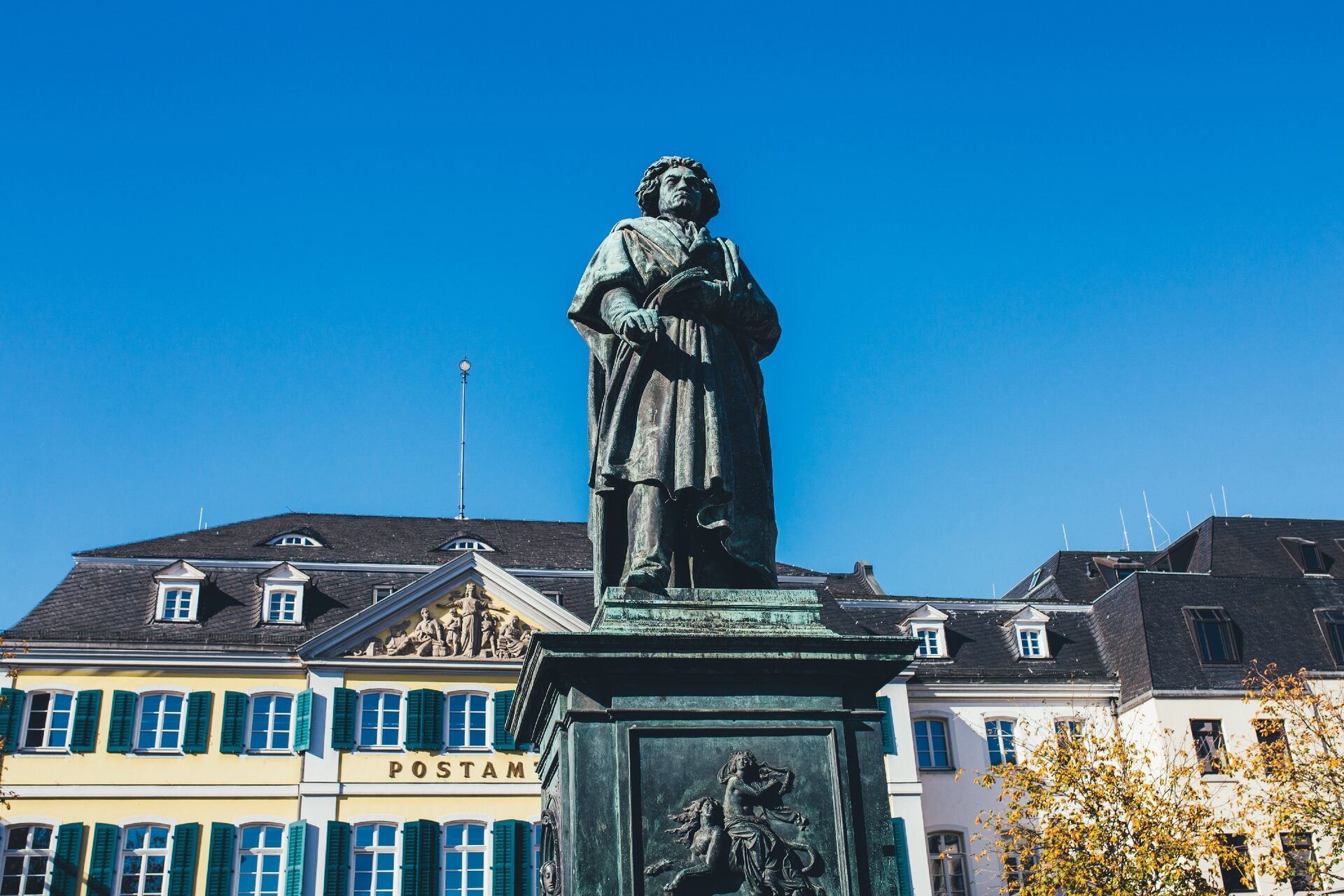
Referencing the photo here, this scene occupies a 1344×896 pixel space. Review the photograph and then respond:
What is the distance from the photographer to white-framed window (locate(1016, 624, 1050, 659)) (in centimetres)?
3772

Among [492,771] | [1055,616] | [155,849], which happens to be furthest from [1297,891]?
[155,849]

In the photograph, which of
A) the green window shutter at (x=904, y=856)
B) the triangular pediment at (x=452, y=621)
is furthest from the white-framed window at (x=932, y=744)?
the triangular pediment at (x=452, y=621)

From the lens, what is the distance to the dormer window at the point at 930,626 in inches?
1470

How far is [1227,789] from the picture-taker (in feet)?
111

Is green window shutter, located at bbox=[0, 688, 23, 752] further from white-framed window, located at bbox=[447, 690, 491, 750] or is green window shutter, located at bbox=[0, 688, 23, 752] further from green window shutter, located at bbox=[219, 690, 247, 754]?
white-framed window, located at bbox=[447, 690, 491, 750]

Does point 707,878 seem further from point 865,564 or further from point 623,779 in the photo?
point 865,564

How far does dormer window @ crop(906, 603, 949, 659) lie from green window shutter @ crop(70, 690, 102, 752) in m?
20.6

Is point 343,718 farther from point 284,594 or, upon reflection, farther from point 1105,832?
point 1105,832

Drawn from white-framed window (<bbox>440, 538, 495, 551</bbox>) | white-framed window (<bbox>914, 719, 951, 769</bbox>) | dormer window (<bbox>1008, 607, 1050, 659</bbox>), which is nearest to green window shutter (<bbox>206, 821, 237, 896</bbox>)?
white-framed window (<bbox>440, 538, 495, 551</bbox>)

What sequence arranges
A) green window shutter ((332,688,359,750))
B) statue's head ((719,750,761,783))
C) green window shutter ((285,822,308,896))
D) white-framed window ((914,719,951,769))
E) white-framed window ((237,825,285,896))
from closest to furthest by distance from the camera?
statue's head ((719,750,761,783)), green window shutter ((285,822,308,896)), white-framed window ((237,825,285,896)), green window shutter ((332,688,359,750)), white-framed window ((914,719,951,769))

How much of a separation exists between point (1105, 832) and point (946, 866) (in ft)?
24.2

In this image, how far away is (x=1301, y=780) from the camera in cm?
2741

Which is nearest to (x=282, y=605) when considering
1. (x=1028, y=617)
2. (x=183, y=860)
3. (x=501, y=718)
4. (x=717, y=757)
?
(x=501, y=718)

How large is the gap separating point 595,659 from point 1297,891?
3250 cm
